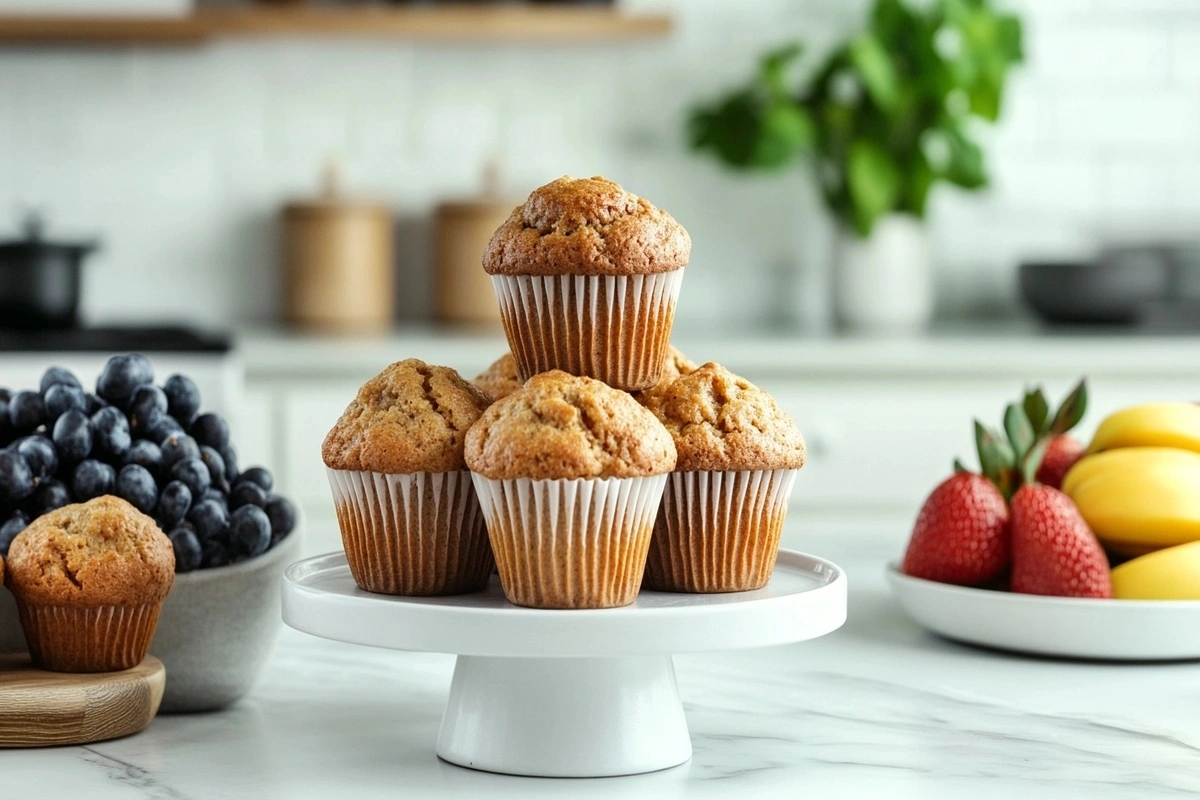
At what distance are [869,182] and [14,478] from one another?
242 centimetres

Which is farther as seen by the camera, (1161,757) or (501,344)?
(501,344)

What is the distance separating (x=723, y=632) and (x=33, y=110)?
9.79ft

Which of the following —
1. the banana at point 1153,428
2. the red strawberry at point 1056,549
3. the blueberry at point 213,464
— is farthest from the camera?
the banana at point 1153,428

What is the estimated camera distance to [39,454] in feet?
3.22

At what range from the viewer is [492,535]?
92 centimetres

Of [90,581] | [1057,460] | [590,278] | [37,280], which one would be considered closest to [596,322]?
[590,278]

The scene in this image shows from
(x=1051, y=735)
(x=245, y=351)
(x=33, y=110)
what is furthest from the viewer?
(x=33, y=110)

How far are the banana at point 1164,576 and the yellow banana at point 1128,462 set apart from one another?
72mm

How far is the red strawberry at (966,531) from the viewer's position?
1.16 meters

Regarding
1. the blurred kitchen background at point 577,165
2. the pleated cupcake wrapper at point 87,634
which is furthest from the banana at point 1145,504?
the blurred kitchen background at point 577,165

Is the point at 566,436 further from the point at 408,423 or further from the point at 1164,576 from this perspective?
the point at 1164,576

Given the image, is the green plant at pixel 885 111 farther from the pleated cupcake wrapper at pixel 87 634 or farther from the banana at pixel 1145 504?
the pleated cupcake wrapper at pixel 87 634

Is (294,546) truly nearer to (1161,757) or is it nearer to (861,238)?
(1161,757)

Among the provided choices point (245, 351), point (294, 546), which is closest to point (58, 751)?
point (294, 546)
